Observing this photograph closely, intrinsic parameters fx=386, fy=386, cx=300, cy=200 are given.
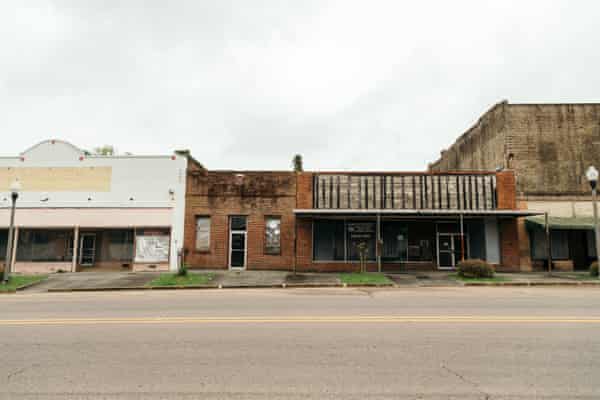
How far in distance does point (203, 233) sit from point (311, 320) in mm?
14177

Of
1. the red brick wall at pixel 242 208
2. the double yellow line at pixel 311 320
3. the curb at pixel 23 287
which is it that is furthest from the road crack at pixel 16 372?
the red brick wall at pixel 242 208

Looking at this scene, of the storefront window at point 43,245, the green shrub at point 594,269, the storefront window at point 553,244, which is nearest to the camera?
the green shrub at point 594,269

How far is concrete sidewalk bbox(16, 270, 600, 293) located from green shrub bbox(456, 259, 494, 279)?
1.42ft

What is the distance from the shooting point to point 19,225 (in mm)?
21141

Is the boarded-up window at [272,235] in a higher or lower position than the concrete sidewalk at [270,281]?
higher

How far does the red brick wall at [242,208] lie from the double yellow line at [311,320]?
1217 centimetres

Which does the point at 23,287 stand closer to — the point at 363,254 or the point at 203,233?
the point at 203,233

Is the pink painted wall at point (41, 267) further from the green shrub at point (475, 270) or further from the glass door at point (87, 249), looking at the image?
the green shrub at point (475, 270)

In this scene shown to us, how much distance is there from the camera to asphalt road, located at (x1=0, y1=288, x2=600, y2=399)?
422cm

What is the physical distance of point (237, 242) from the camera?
20750mm

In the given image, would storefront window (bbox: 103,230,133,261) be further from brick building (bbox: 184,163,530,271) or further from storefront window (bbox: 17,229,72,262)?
brick building (bbox: 184,163,530,271)

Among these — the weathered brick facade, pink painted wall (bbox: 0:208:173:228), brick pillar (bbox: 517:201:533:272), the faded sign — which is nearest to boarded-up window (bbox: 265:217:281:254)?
pink painted wall (bbox: 0:208:173:228)

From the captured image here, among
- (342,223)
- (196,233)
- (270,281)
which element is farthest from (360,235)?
(196,233)

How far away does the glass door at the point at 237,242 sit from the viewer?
20531 millimetres
